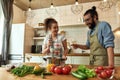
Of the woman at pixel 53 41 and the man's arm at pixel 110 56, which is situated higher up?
the woman at pixel 53 41

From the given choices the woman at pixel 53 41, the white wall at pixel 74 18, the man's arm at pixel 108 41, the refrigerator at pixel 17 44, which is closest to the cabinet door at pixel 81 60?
the white wall at pixel 74 18

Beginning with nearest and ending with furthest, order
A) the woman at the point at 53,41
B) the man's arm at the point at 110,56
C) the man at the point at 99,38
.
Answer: the man's arm at the point at 110,56
the man at the point at 99,38
the woman at the point at 53,41

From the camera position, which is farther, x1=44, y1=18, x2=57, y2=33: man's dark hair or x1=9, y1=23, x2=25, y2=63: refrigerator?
x1=9, y1=23, x2=25, y2=63: refrigerator

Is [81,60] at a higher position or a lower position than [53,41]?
lower

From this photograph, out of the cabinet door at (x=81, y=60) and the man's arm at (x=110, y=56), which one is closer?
the man's arm at (x=110, y=56)

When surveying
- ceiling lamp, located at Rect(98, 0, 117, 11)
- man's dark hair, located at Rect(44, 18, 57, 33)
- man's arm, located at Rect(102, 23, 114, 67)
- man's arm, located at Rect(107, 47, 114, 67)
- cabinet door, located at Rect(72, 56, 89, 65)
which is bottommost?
cabinet door, located at Rect(72, 56, 89, 65)

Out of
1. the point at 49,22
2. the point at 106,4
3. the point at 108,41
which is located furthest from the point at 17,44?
the point at 108,41

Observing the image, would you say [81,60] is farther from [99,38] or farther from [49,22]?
[99,38]

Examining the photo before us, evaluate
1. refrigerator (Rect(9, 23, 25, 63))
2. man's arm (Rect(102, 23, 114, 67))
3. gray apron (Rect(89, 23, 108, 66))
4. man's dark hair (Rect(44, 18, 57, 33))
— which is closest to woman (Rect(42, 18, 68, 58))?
man's dark hair (Rect(44, 18, 57, 33))

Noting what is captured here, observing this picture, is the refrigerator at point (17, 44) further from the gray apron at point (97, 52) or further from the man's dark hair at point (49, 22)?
the gray apron at point (97, 52)

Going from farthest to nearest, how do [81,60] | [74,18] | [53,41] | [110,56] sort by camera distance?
[74,18]
[81,60]
[53,41]
[110,56]

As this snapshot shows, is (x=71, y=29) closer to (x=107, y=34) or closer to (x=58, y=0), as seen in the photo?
(x=58, y=0)

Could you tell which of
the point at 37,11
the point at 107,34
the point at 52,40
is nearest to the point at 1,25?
the point at 37,11

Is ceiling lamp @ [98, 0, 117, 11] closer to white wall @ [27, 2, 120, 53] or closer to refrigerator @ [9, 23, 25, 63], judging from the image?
white wall @ [27, 2, 120, 53]
